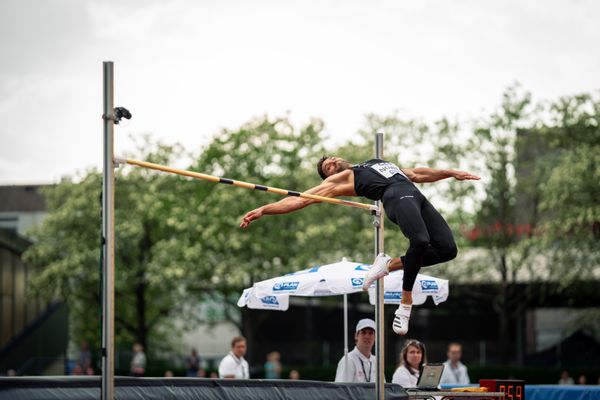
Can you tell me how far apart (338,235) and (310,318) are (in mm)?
8233

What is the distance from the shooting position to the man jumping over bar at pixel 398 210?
930 centimetres

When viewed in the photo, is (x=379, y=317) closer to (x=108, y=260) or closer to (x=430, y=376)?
(x=430, y=376)

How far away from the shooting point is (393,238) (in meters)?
36.8

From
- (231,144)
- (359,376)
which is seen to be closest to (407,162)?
(231,144)

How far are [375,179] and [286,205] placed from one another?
0.94 meters

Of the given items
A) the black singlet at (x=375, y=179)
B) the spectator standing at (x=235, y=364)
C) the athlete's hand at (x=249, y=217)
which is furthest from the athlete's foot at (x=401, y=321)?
the spectator standing at (x=235, y=364)

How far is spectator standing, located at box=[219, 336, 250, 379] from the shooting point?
13805 mm

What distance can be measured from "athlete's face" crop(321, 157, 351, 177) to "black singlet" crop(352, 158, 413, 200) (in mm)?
180

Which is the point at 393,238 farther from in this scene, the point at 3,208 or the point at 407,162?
the point at 3,208

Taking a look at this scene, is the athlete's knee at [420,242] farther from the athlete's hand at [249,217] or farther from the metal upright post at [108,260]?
the metal upright post at [108,260]

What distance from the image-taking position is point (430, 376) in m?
11.4

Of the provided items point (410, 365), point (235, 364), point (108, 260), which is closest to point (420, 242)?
point (108, 260)

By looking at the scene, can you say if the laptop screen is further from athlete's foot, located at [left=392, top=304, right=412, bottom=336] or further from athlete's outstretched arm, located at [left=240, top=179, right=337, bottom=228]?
athlete's outstretched arm, located at [left=240, top=179, right=337, bottom=228]

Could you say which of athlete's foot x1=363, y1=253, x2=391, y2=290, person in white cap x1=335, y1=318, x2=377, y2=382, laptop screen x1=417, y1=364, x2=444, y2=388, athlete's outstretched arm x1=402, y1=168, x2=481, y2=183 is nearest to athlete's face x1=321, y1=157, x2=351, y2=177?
athlete's outstretched arm x1=402, y1=168, x2=481, y2=183
